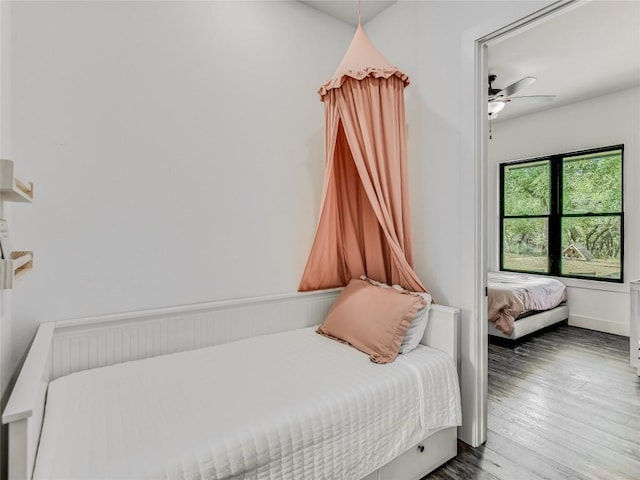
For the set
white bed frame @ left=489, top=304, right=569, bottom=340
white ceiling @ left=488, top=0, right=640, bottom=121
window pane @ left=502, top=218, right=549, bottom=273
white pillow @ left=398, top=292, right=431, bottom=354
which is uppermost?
white ceiling @ left=488, top=0, right=640, bottom=121

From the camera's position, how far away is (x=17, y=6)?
5.19 ft

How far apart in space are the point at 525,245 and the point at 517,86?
2.72 meters

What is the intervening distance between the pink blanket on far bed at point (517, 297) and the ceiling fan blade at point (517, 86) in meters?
2.01

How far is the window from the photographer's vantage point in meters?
4.25

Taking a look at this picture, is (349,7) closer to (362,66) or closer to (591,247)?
(362,66)

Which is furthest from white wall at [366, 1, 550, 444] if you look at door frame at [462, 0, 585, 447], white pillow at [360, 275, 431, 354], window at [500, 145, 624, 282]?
window at [500, 145, 624, 282]

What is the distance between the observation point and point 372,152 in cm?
210

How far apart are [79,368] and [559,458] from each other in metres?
2.53

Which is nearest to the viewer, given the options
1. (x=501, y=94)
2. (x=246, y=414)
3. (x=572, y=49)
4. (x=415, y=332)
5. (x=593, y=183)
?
(x=246, y=414)

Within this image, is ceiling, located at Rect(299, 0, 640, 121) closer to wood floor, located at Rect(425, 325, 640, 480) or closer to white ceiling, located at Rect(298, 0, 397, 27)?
white ceiling, located at Rect(298, 0, 397, 27)

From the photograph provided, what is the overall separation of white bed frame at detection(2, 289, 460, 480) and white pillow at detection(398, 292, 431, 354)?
0.10 meters

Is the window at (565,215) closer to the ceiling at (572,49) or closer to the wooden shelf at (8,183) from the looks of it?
the ceiling at (572,49)

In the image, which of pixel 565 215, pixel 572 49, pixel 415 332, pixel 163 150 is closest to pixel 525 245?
pixel 565 215

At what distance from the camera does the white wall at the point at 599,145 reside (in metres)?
4.04
